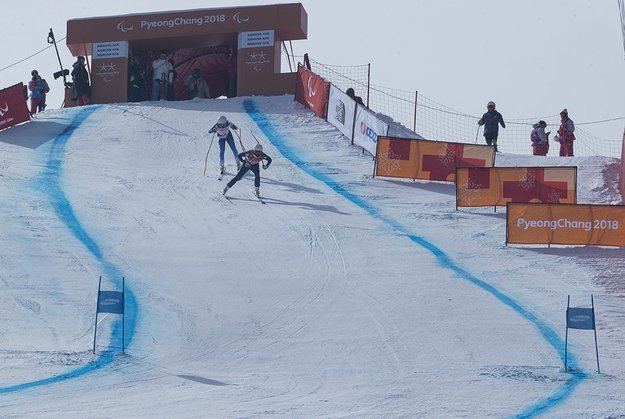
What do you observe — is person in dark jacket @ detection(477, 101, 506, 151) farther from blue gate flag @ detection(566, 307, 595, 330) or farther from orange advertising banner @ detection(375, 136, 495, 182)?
blue gate flag @ detection(566, 307, 595, 330)

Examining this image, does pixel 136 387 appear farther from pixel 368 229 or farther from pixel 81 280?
pixel 368 229

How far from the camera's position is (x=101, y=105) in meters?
32.9

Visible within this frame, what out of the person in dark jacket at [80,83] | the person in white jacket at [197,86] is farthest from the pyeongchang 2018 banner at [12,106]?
the person in white jacket at [197,86]

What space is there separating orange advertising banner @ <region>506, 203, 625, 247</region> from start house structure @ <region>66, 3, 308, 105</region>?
13.7m

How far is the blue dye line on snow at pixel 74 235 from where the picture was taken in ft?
42.7

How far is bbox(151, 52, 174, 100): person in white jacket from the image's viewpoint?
33.9m

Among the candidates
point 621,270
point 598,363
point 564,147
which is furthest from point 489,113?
point 598,363

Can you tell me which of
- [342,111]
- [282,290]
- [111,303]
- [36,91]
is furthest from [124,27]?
[111,303]

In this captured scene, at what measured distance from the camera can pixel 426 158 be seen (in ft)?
79.9

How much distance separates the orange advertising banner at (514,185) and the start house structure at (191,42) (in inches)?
450

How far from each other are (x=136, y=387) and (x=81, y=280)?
543cm

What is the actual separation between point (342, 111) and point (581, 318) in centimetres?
1524

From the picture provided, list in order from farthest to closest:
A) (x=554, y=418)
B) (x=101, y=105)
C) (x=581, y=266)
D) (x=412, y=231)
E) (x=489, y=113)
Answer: (x=101, y=105) < (x=489, y=113) < (x=412, y=231) < (x=581, y=266) < (x=554, y=418)

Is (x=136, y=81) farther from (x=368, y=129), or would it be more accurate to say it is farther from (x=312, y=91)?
(x=368, y=129)
